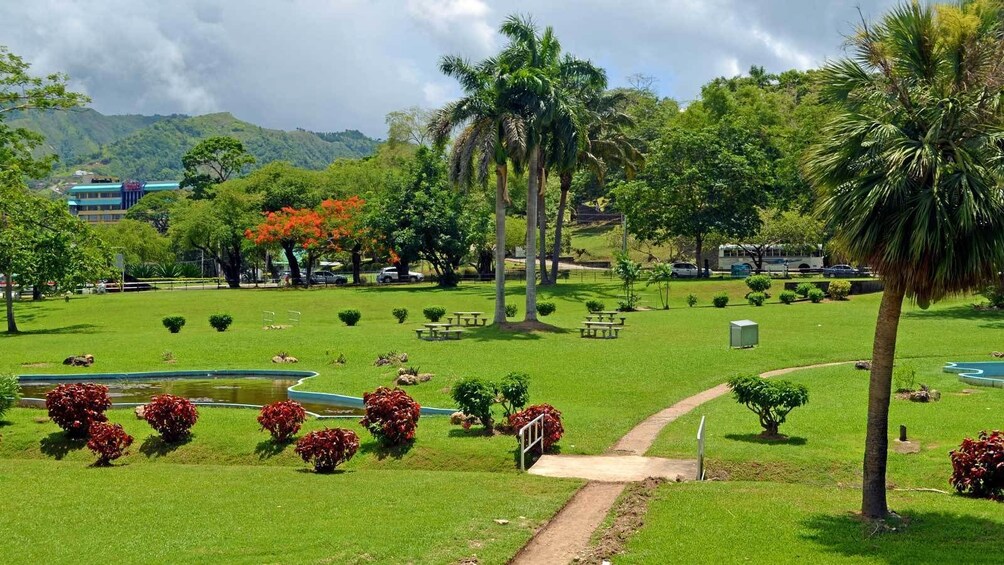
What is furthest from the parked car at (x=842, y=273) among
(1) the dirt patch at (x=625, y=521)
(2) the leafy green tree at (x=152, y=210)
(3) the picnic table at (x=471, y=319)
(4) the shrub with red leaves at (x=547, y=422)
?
(2) the leafy green tree at (x=152, y=210)

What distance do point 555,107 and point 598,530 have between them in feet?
86.4

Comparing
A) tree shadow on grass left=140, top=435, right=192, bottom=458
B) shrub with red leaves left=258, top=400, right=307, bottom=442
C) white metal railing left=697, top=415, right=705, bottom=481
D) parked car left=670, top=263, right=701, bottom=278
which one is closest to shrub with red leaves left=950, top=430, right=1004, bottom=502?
white metal railing left=697, top=415, right=705, bottom=481

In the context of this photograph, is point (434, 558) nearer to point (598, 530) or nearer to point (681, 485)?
point (598, 530)

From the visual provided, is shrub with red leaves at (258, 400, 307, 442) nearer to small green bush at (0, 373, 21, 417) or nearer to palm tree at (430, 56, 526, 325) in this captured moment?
small green bush at (0, 373, 21, 417)

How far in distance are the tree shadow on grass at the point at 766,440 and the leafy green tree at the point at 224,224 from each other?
59.2 m

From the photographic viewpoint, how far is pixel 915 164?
11.7 metres

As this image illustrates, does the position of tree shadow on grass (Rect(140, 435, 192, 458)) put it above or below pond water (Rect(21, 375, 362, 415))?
below

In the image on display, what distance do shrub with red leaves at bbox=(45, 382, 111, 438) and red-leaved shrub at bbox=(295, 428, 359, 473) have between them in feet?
17.9

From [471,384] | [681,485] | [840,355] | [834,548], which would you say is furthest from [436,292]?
[834,548]

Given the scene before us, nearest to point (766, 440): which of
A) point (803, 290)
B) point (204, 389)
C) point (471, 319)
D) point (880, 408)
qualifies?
point (880, 408)

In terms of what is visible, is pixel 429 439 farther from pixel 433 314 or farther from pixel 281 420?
pixel 433 314

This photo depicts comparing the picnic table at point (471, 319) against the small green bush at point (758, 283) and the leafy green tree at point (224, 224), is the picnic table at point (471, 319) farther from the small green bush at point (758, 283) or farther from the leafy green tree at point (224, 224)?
the leafy green tree at point (224, 224)

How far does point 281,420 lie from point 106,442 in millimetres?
3406

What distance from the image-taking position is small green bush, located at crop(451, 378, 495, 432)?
19.2m
